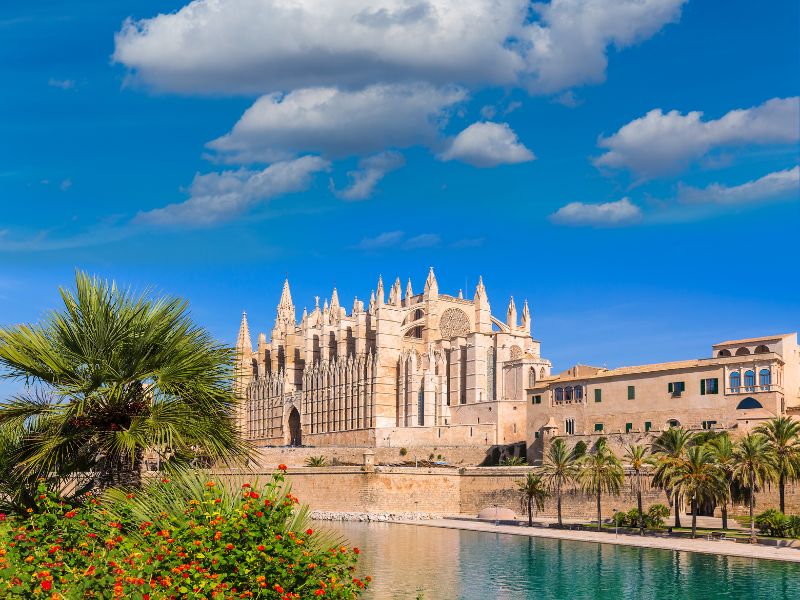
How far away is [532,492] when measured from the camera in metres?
52.2

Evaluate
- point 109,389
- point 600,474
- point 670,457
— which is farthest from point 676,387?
point 109,389

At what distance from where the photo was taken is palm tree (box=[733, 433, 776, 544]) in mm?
39656

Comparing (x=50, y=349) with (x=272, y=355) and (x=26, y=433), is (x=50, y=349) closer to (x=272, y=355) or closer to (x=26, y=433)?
(x=26, y=433)

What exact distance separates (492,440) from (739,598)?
4246 centimetres

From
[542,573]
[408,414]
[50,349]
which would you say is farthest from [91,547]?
[408,414]

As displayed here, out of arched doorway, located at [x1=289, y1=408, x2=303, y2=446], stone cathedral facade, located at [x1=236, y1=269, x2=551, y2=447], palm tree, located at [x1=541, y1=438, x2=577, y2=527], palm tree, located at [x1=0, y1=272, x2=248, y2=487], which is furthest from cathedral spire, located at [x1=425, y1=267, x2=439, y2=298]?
palm tree, located at [x1=0, y1=272, x2=248, y2=487]

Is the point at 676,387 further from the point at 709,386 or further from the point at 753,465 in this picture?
the point at 753,465

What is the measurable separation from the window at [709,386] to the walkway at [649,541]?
12627 millimetres

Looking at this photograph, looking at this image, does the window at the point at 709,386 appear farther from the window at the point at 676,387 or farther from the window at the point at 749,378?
the window at the point at 749,378

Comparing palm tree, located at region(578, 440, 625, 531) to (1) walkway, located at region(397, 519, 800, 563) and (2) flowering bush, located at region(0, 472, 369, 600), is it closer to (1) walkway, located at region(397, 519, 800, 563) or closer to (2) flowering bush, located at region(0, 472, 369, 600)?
(1) walkway, located at region(397, 519, 800, 563)

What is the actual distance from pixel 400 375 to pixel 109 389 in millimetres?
72063

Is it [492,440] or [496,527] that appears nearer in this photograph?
[496,527]

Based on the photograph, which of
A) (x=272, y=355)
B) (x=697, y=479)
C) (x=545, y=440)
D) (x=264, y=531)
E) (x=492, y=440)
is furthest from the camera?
(x=272, y=355)

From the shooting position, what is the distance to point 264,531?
10.5 metres
